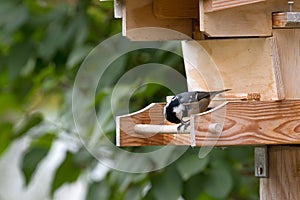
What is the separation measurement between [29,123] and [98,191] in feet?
1.06

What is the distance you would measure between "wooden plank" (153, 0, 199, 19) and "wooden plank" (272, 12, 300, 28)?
310mm

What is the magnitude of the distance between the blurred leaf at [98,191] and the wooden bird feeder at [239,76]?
0.67 meters

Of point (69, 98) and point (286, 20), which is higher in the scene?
point (286, 20)

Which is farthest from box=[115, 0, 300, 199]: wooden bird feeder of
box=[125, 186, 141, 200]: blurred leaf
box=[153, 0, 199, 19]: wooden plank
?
box=[125, 186, 141, 200]: blurred leaf

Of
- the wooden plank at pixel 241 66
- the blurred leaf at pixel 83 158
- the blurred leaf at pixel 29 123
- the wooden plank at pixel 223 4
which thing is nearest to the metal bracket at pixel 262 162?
the wooden plank at pixel 241 66

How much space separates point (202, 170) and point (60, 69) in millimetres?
632

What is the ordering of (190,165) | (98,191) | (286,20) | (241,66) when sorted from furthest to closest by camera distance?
(98,191)
(190,165)
(241,66)
(286,20)

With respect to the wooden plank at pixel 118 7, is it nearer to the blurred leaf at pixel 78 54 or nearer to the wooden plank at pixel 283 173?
the wooden plank at pixel 283 173

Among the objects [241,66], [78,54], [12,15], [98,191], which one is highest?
[12,15]

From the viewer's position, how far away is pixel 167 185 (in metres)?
2.64

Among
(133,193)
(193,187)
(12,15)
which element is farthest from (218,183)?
(12,15)

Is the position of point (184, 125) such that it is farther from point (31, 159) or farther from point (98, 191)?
point (31, 159)

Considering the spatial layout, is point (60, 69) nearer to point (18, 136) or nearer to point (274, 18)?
point (18, 136)

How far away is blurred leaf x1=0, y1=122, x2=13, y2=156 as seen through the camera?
9.84 feet
